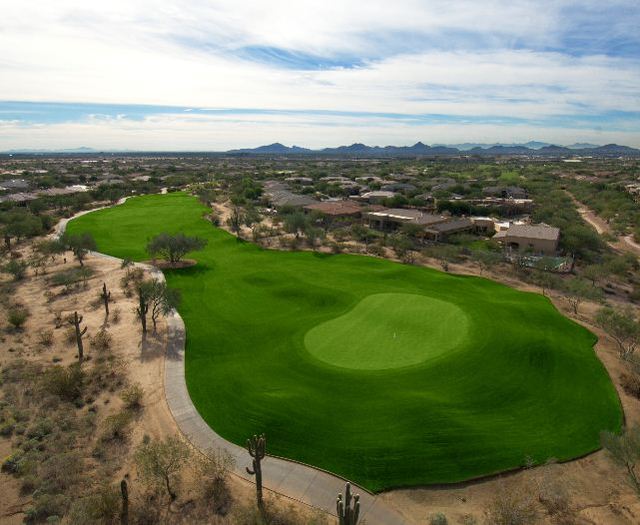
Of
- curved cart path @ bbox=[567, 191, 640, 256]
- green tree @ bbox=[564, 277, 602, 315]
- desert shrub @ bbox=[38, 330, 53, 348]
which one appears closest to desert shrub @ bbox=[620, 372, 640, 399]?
green tree @ bbox=[564, 277, 602, 315]

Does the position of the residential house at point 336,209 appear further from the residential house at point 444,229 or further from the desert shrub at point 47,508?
the desert shrub at point 47,508

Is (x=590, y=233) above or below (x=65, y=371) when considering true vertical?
above

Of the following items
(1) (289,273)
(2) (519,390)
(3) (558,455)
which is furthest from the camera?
(1) (289,273)

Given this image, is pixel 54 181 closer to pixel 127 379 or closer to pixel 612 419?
pixel 127 379

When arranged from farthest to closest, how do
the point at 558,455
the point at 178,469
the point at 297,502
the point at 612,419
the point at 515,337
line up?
the point at 515,337 → the point at 612,419 → the point at 558,455 → the point at 178,469 → the point at 297,502

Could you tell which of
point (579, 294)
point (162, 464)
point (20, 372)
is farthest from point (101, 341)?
point (579, 294)

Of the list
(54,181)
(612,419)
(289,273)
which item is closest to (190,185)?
(54,181)

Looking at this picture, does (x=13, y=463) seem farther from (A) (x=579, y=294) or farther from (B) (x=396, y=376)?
(A) (x=579, y=294)

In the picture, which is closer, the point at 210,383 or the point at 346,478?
the point at 346,478
